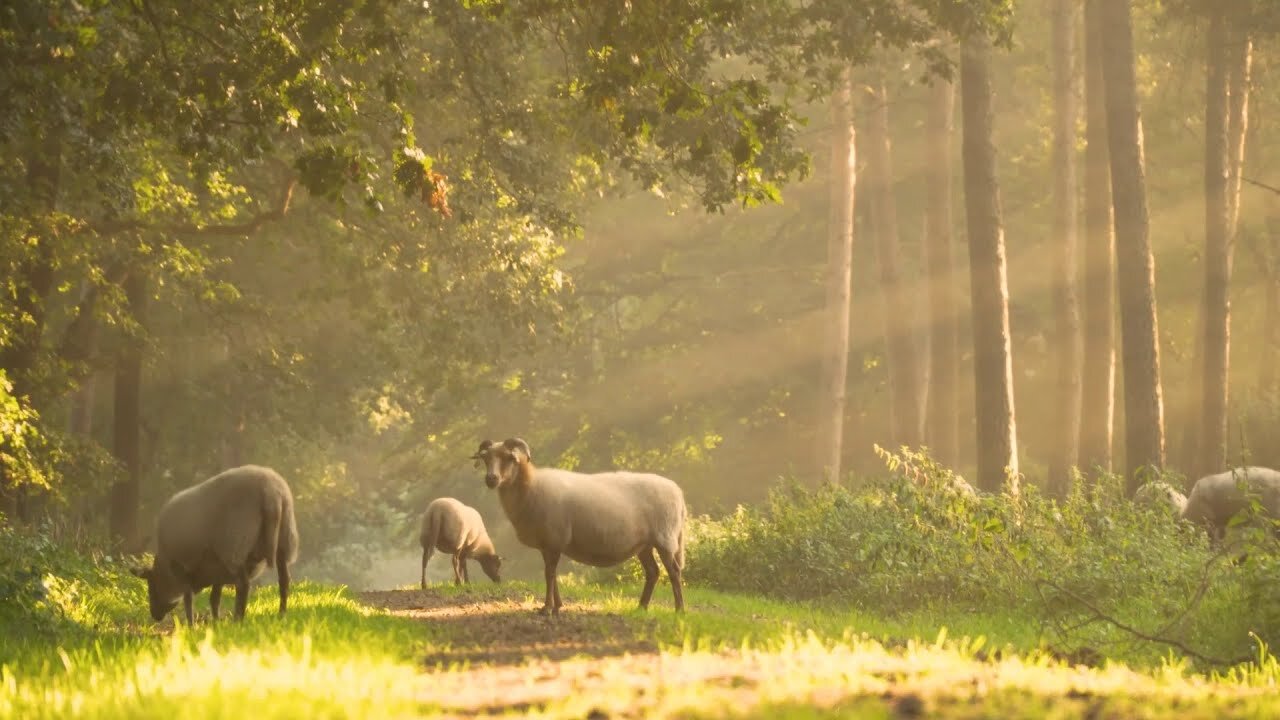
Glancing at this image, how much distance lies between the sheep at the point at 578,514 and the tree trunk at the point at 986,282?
431 inches

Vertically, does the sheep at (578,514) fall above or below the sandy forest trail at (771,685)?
above

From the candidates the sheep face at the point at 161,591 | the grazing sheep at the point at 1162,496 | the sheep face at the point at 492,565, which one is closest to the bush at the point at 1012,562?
the grazing sheep at the point at 1162,496

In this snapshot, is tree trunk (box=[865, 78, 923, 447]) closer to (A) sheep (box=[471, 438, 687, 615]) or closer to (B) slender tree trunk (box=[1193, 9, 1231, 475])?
(B) slender tree trunk (box=[1193, 9, 1231, 475])

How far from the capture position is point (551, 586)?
1329cm

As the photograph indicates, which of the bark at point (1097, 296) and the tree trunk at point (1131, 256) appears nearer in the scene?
the tree trunk at point (1131, 256)

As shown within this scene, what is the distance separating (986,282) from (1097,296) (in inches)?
232

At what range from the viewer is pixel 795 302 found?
160 ft

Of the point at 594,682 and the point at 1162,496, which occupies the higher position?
the point at 1162,496

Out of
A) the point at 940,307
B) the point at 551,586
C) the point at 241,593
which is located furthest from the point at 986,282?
the point at 241,593

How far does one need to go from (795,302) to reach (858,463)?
6636 mm

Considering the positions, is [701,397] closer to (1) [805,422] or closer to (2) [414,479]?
(1) [805,422]

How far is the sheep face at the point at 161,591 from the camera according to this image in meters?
13.8

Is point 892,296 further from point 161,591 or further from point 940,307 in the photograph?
point 161,591

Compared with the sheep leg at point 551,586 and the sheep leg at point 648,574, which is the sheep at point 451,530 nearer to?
the sheep leg at point 648,574
